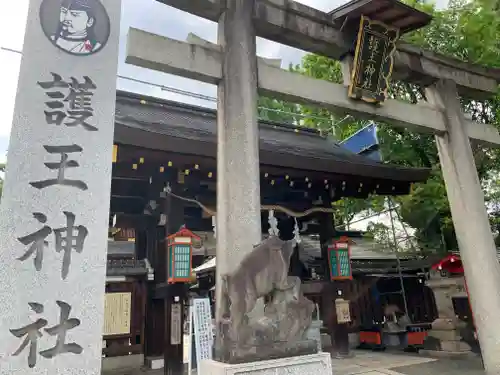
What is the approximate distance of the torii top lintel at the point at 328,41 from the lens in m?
6.09

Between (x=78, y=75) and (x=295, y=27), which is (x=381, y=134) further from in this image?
(x=78, y=75)

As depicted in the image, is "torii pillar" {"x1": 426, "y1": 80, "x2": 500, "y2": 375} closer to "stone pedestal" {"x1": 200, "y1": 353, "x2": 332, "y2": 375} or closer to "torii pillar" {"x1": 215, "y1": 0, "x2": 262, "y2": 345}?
"stone pedestal" {"x1": 200, "y1": 353, "x2": 332, "y2": 375}

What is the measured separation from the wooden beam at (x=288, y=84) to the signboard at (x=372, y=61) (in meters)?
0.22

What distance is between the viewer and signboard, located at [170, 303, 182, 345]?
277 inches

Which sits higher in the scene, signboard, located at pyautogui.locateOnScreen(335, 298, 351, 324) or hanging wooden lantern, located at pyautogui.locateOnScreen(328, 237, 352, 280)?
hanging wooden lantern, located at pyautogui.locateOnScreen(328, 237, 352, 280)

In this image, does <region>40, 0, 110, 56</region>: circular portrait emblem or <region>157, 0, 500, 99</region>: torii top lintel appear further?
<region>157, 0, 500, 99</region>: torii top lintel

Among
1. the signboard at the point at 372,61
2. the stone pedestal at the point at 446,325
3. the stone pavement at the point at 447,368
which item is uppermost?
the signboard at the point at 372,61

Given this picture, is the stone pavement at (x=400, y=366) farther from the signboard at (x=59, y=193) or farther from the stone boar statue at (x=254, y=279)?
the signboard at (x=59, y=193)

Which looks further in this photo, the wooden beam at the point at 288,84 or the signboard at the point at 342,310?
the signboard at the point at 342,310

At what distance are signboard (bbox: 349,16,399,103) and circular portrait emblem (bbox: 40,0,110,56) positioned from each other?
4.53 meters

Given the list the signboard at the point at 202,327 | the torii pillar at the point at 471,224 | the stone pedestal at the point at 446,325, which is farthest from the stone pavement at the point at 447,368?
the signboard at the point at 202,327

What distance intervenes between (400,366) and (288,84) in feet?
20.6

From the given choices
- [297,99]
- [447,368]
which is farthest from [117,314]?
[447,368]

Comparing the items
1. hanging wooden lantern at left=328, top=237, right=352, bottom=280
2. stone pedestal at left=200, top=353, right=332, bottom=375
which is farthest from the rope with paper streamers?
stone pedestal at left=200, top=353, right=332, bottom=375
